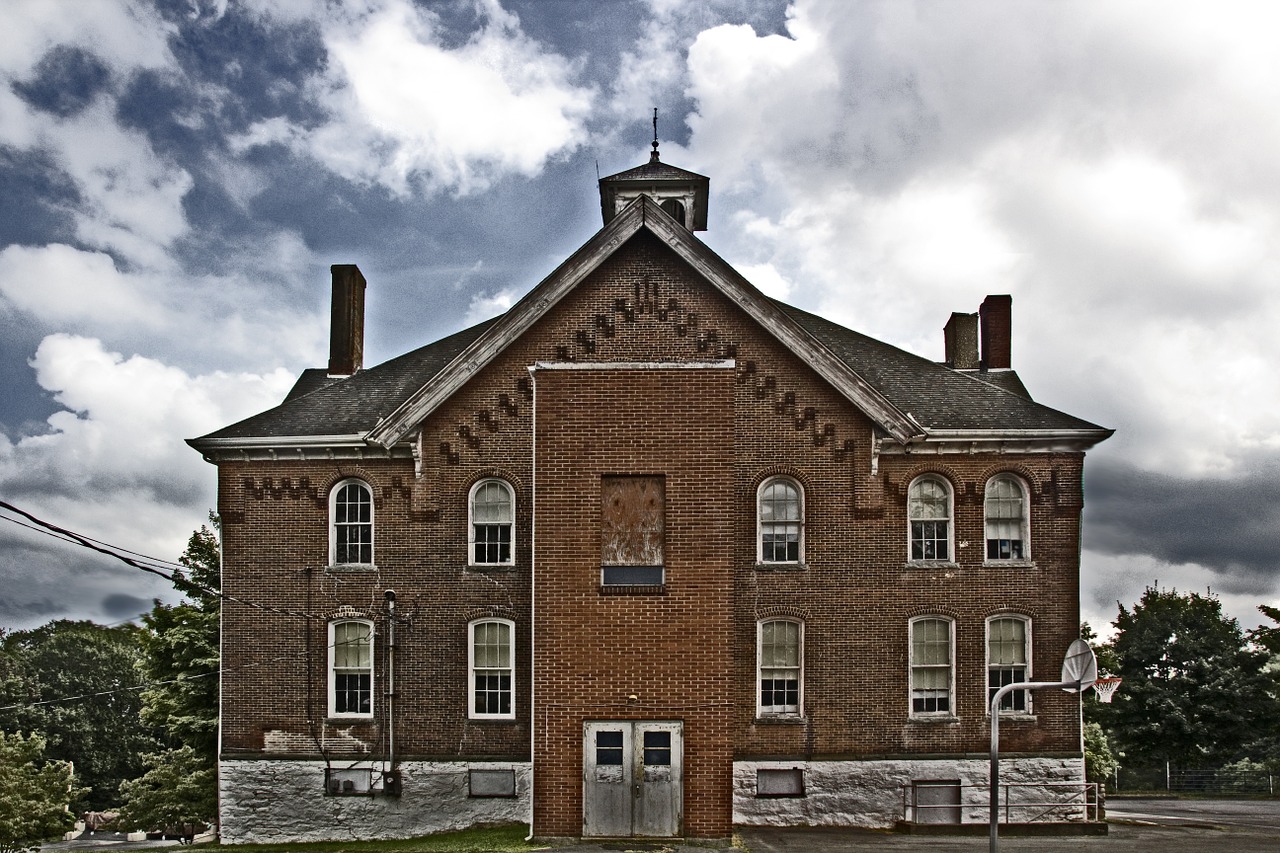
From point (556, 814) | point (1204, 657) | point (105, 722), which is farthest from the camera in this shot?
point (105, 722)

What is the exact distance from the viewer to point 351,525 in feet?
74.6

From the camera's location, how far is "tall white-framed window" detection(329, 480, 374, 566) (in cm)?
2278

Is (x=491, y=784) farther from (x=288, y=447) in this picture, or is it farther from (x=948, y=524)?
(x=948, y=524)

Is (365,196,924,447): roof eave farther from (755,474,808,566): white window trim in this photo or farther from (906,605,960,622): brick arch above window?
(906,605,960,622): brick arch above window

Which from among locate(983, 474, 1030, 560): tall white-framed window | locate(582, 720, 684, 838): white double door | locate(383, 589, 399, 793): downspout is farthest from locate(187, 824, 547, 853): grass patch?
locate(983, 474, 1030, 560): tall white-framed window

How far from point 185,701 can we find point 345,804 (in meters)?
7.53

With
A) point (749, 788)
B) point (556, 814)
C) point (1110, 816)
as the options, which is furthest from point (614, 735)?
point (1110, 816)

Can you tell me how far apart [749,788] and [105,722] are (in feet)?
167

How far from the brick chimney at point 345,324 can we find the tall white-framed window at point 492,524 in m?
6.23

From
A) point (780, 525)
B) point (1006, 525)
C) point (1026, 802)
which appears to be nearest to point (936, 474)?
point (1006, 525)

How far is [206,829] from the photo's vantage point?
155ft

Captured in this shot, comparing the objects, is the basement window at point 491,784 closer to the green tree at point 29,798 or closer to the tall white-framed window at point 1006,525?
the tall white-framed window at point 1006,525

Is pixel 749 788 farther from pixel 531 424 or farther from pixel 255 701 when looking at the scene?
pixel 255 701

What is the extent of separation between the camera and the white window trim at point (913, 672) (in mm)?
21953
